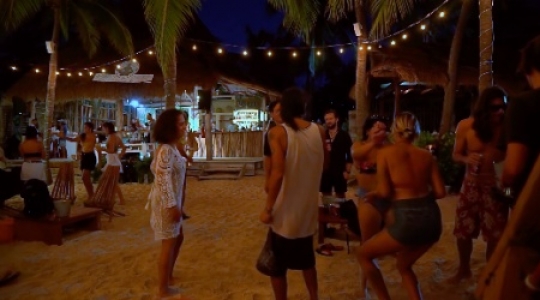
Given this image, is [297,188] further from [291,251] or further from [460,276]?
[460,276]

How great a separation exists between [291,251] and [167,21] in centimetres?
622

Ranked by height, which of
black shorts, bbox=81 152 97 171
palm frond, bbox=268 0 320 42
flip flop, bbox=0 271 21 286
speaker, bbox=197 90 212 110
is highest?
palm frond, bbox=268 0 320 42

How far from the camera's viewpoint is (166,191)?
11.8 feet

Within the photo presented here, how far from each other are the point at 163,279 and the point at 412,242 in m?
2.11

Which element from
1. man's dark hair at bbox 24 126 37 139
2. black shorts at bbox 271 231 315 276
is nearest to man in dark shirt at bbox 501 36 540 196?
black shorts at bbox 271 231 315 276

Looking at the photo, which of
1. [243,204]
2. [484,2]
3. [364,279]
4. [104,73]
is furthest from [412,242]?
[104,73]

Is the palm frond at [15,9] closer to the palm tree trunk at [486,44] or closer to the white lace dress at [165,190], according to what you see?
the white lace dress at [165,190]

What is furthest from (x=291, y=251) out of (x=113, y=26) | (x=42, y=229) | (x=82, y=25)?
(x=82, y=25)

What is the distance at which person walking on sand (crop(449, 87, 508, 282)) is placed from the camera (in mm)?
3566

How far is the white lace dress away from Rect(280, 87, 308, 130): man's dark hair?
1.17 m

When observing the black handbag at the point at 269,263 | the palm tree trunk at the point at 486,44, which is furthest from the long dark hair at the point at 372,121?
the palm tree trunk at the point at 486,44

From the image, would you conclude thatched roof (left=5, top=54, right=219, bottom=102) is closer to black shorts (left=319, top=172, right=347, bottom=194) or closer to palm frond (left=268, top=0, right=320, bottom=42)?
palm frond (left=268, top=0, right=320, bottom=42)

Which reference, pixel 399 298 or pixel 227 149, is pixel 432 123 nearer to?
pixel 227 149

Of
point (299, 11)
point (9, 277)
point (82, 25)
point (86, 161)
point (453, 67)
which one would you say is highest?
point (82, 25)
